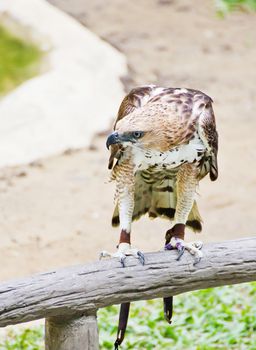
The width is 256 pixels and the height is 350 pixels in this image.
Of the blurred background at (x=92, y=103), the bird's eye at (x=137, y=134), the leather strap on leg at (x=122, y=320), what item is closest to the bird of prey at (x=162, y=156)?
the bird's eye at (x=137, y=134)

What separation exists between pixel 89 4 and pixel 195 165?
303 inches

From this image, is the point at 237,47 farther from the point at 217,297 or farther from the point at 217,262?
the point at 217,262

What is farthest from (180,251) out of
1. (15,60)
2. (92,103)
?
(15,60)

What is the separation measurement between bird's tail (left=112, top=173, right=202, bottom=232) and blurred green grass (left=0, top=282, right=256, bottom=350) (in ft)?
3.30

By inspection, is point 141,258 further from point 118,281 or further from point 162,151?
point 162,151

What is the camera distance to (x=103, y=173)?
24.7 feet

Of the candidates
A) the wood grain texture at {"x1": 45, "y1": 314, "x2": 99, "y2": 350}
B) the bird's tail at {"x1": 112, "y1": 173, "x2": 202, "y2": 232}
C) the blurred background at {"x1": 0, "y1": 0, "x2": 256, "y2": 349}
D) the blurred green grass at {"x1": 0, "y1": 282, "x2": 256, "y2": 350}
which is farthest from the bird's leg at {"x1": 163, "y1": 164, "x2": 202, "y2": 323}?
the blurred background at {"x1": 0, "y1": 0, "x2": 256, "y2": 349}

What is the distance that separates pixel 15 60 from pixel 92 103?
5.07 feet

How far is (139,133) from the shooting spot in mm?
3705

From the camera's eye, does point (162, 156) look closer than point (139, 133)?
No

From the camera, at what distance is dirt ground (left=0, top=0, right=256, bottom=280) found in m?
6.51

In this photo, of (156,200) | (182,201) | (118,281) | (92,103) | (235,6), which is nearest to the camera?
(118,281)

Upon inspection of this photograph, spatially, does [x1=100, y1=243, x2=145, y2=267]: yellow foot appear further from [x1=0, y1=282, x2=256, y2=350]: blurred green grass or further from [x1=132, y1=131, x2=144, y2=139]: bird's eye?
[x1=0, y1=282, x2=256, y2=350]: blurred green grass

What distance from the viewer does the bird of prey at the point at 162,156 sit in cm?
377
